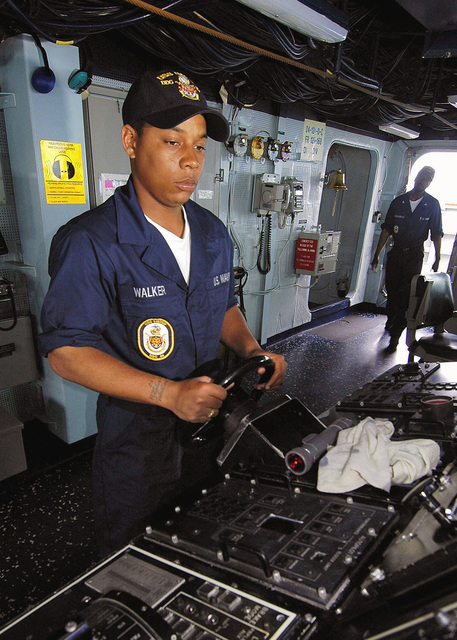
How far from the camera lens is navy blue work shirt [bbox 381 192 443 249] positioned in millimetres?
5480

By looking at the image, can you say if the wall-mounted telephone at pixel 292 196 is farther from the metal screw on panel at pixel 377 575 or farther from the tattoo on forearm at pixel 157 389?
the metal screw on panel at pixel 377 575

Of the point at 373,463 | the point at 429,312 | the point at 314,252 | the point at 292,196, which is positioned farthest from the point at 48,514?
the point at 314,252

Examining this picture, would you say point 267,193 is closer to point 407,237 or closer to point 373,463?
point 407,237

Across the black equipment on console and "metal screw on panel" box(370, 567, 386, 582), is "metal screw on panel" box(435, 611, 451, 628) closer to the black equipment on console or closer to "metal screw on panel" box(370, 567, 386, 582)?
"metal screw on panel" box(370, 567, 386, 582)

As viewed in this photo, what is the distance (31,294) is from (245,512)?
242 centimetres

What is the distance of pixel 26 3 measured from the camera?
201 cm

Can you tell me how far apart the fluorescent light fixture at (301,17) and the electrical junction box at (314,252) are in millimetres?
2589

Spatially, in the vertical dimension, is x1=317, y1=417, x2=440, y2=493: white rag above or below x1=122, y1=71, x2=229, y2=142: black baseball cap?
below

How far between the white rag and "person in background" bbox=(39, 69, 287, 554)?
33 centimetres

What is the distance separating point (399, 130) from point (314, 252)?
2324 millimetres

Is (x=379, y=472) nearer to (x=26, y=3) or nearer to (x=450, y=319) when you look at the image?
(x=26, y=3)

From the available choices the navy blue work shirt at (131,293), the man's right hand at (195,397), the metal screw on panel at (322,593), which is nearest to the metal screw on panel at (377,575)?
the metal screw on panel at (322,593)

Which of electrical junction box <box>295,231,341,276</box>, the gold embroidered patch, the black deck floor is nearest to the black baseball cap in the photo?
the gold embroidered patch

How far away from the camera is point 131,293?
129 cm
